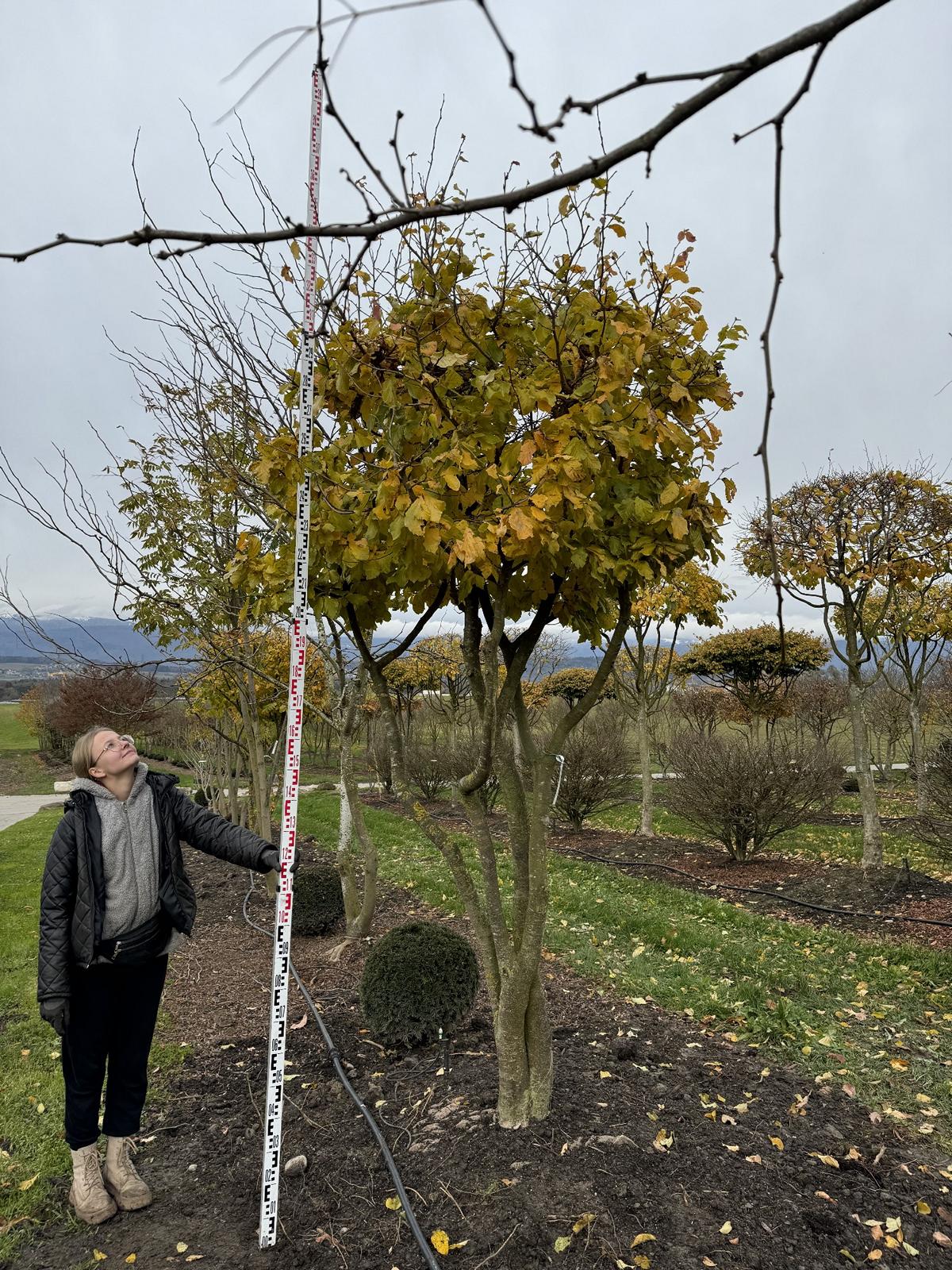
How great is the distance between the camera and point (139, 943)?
2.83 metres

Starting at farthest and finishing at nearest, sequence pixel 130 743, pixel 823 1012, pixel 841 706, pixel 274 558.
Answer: pixel 841 706 → pixel 823 1012 → pixel 274 558 → pixel 130 743

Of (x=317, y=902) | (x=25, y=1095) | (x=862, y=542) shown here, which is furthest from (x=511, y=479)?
(x=862, y=542)

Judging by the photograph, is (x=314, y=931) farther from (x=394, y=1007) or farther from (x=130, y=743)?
(x=130, y=743)

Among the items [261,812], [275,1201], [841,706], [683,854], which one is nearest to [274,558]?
[275,1201]

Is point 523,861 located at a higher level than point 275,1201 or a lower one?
higher

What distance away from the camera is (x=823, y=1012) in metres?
4.53

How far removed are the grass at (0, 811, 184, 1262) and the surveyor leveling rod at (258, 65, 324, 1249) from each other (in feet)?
3.03

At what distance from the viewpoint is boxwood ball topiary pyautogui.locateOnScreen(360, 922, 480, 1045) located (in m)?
3.92

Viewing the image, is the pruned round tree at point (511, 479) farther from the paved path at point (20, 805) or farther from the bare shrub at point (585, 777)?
the paved path at point (20, 805)

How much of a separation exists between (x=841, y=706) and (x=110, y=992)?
20.7 metres

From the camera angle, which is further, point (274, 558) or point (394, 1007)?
point (394, 1007)

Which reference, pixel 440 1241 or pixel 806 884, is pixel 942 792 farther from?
pixel 440 1241

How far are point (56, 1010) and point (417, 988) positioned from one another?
1.78 meters

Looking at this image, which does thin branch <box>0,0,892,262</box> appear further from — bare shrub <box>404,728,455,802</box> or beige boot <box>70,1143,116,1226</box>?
bare shrub <box>404,728,455,802</box>
